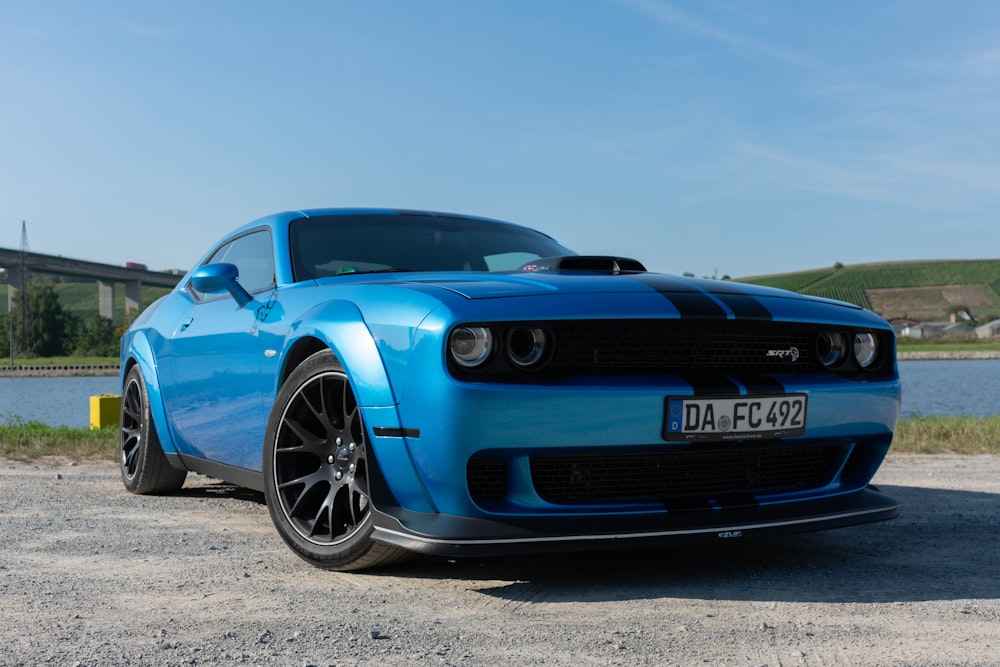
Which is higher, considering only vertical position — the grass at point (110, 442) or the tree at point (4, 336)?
the grass at point (110, 442)

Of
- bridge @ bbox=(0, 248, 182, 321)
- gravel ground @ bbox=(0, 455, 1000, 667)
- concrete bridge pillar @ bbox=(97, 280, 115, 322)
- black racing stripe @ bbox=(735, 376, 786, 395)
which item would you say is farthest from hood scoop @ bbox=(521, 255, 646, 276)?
concrete bridge pillar @ bbox=(97, 280, 115, 322)

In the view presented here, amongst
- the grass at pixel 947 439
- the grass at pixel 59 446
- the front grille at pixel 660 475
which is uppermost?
the front grille at pixel 660 475

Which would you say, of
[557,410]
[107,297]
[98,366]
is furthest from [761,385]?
[107,297]

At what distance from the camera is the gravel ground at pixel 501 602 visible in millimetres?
2336

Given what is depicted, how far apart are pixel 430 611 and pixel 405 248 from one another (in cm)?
195

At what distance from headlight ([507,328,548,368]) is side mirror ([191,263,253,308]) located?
1.61 m

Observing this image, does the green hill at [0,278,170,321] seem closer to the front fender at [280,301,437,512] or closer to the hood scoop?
the hood scoop

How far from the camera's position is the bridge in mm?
69062

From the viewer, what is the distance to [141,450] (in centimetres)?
522

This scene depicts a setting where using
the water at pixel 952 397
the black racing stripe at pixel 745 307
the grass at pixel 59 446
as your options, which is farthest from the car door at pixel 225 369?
the water at pixel 952 397

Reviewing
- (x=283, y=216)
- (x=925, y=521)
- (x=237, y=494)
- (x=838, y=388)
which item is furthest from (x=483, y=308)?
(x=237, y=494)

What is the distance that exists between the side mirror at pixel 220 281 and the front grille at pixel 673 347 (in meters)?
1.74

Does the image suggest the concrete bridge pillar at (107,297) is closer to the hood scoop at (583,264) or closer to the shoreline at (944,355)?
the shoreline at (944,355)

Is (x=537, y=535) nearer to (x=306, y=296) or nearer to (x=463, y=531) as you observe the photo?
(x=463, y=531)
